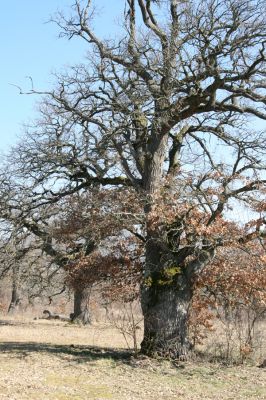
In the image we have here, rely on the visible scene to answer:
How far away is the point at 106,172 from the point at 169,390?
862 cm

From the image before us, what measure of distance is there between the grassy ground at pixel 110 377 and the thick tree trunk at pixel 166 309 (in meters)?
0.56

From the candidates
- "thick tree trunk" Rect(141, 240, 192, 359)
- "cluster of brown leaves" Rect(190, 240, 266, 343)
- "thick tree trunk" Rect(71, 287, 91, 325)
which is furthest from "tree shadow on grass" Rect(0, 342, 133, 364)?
"thick tree trunk" Rect(71, 287, 91, 325)

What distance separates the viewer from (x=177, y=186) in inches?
552

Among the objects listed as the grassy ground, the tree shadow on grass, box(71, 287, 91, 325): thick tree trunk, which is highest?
box(71, 287, 91, 325): thick tree trunk

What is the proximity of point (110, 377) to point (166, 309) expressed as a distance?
3067mm

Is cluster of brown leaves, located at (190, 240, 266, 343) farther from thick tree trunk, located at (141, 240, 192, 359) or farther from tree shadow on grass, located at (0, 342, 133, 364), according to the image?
tree shadow on grass, located at (0, 342, 133, 364)

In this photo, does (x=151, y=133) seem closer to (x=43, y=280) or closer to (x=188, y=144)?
(x=188, y=144)

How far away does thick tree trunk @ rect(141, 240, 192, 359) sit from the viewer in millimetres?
13555

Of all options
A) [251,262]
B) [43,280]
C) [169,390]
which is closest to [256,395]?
[169,390]

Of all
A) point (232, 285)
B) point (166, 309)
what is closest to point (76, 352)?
point (166, 309)

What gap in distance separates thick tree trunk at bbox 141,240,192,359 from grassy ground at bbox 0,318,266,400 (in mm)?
564

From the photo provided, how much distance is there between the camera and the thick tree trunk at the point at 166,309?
1355 centimetres

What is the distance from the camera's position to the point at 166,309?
1375 cm

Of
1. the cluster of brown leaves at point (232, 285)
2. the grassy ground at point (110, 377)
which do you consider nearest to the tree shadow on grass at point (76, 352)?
the grassy ground at point (110, 377)
